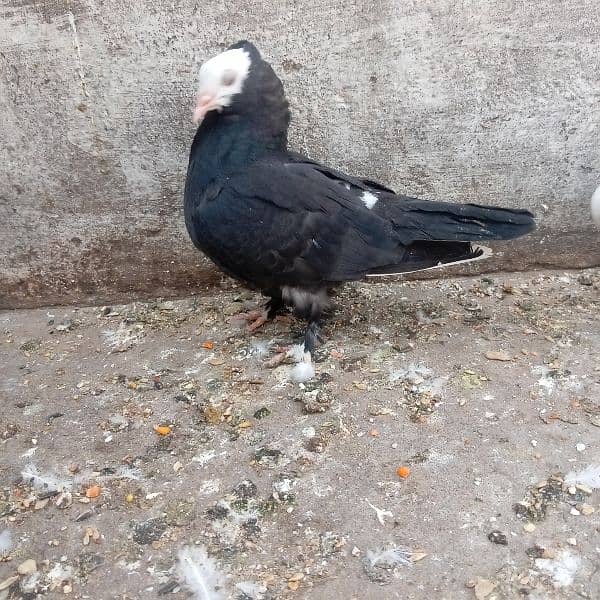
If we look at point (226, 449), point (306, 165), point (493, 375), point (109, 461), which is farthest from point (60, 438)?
point (493, 375)

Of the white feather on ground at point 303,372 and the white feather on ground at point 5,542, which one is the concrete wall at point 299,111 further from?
the white feather on ground at point 5,542

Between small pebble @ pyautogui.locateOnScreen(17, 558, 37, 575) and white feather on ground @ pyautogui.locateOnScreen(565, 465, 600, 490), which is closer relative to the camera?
small pebble @ pyautogui.locateOnScreen(17, 558, 37, 575)

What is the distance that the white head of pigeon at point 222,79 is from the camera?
7.57 feet

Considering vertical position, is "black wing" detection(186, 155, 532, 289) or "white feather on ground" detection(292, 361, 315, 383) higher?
"black wing" detection(186, 155, 532, 289)

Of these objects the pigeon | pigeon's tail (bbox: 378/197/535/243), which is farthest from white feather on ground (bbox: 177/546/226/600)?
pigeon's tail (bbox: 378/197/535/243)

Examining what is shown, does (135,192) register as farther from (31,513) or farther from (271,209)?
(31,513)

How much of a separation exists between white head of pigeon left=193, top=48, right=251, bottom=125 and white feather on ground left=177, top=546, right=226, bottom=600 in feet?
5.04

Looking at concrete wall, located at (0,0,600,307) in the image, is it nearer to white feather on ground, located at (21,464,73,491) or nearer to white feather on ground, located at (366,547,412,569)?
white feather on ground, located at (21,464,73,491)

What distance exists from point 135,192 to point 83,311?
694 millimetres

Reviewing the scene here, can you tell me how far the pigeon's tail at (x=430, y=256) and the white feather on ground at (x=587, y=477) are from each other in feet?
3.07

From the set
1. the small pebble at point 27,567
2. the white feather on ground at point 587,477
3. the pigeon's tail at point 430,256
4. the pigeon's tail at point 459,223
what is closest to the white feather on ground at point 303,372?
the pigeon's tail at point 430,256

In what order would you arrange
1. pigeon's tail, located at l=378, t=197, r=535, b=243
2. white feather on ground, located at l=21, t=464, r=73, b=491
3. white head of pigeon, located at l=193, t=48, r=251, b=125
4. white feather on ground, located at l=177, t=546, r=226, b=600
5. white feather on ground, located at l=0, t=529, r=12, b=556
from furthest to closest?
pigeon's tail, located at l=378, t=197, r=535, b=243 → white head of pigeon, located at l=193, t=48, r=251, b=125 → white feather on ground, located at l=21, t=464, r=73, b=491 → white feather on ground, located at l=0, t=529, r=12, b=556 → white feather on ground, located at l=177, t=546, r=226, b=600

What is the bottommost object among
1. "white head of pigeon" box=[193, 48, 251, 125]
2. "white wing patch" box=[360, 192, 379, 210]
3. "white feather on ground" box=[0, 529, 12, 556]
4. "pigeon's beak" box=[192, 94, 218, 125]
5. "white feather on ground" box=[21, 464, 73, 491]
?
"white feather on ground" box=[0, 529, 12, 556]

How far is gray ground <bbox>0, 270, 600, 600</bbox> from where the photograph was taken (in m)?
1.72
